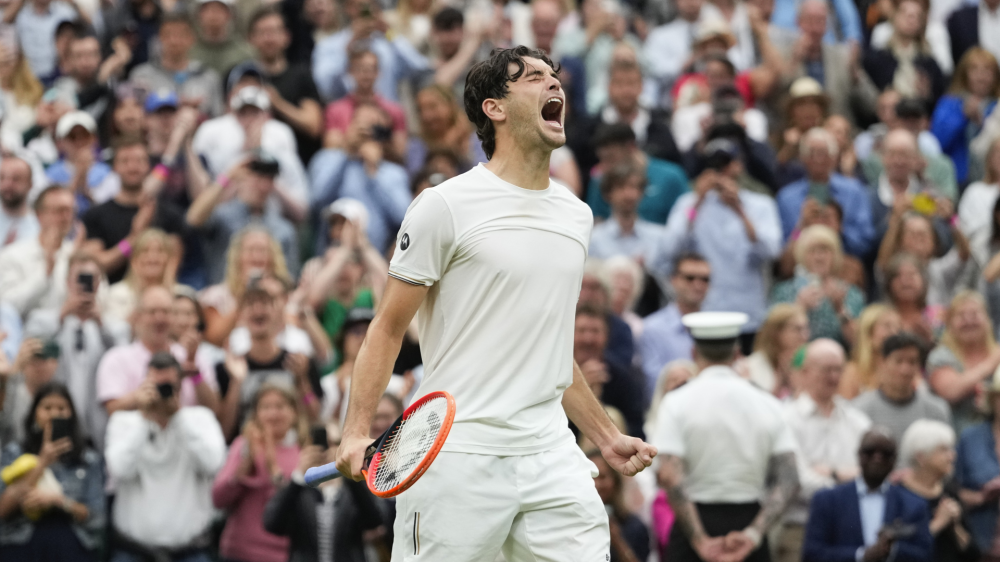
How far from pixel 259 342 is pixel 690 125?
4.72 m

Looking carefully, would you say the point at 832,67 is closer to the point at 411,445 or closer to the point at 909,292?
the point at 909,292

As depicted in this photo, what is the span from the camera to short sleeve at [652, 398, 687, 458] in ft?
27.2

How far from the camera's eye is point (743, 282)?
11.0m

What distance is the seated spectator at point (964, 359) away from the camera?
32.7ft

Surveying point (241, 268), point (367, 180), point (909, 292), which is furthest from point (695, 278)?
point (241, 268)

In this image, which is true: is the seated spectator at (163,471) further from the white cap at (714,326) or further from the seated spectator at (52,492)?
the white cap at (714,326)

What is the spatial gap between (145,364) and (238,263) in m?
1.22

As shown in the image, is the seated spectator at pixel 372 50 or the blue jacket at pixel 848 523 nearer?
the blue jacket at pixel 848 523

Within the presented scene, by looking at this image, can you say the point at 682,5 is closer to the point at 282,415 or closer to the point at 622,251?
the point at 622,251

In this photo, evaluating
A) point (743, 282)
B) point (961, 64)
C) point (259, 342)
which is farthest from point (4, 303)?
point (961, 64)

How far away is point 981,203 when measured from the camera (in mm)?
12195

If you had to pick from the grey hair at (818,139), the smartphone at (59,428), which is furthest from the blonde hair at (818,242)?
the smartphone at (59,428)

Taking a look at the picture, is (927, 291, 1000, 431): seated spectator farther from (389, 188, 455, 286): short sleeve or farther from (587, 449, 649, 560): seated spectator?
(389, 188, 455, 286): short sleeve

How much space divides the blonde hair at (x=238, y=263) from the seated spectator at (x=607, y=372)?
2.19m
